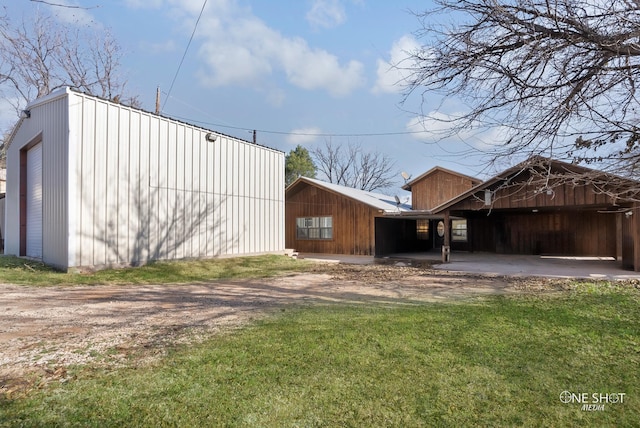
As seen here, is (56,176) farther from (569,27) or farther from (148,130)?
(569,27)

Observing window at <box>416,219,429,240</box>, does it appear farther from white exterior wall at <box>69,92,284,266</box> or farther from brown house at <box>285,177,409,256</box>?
white exterior wall at <box>69,92,284,266</box>

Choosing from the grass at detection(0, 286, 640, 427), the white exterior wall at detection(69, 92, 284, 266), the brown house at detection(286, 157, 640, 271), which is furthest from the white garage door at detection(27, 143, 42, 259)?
the brown house at detection(286, 157, 640, 271)

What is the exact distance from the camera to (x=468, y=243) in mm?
19359

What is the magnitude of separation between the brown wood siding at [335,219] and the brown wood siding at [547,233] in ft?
18.4

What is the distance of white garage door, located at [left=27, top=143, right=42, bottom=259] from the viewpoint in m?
11.3

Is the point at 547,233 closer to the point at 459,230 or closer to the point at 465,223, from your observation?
the point at 465,223

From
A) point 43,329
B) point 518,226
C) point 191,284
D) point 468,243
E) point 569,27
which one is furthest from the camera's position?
point 468,243

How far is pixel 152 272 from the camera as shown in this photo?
10.2m

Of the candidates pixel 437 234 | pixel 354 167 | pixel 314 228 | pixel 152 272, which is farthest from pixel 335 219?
pixel 354 167

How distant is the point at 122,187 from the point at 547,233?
1807cm

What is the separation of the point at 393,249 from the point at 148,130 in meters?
13.6

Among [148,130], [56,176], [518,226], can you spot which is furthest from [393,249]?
[56,176]

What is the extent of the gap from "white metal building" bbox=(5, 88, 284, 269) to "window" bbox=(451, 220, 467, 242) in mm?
11075

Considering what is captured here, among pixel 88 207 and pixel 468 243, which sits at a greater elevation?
pixel 88 207
